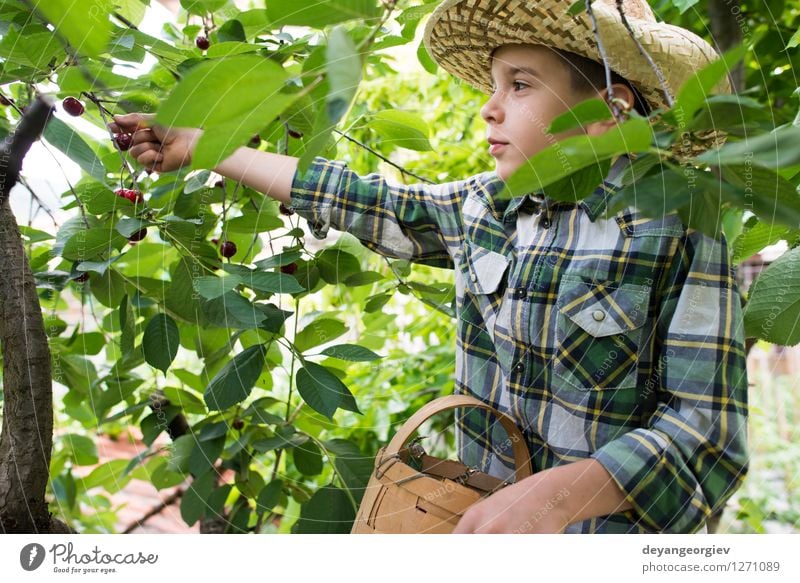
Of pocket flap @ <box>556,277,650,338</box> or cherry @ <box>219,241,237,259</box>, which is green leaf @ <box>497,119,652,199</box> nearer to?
pocket flap @ <box>556,277,650,338</box>

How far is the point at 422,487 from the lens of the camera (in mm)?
568

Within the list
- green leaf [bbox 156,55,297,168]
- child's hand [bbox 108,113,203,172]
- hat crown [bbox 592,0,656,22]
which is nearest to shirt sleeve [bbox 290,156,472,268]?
child's hand [bbox 108,113,203,172]

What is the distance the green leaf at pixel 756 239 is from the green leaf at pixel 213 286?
1.41 ft

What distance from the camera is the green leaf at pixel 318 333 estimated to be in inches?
29.6

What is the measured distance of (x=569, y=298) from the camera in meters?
0.64

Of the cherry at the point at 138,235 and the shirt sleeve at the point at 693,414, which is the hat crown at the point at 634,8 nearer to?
the shirt sleeve at the point at 693,414

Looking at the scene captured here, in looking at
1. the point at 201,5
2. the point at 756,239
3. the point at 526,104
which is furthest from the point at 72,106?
the point at 756,239

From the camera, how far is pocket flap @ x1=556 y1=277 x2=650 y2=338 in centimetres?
61

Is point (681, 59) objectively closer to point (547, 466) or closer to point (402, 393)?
point (547, 466)

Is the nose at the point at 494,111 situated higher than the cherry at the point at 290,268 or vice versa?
the nose at the point at 494,111

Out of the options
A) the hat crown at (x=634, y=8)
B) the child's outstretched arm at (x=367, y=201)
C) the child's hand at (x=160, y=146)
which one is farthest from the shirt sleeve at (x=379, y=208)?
the hat crown at (x=634, y=8)

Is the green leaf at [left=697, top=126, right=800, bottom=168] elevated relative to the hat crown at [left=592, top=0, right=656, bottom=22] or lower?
lower
